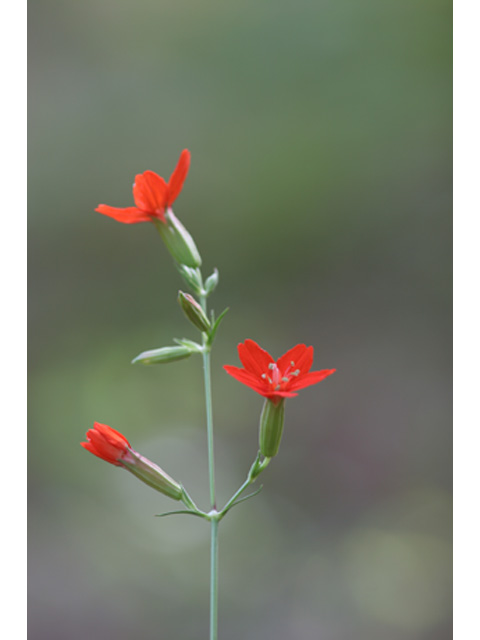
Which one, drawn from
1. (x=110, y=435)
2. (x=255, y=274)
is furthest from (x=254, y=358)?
(x=255, y=274)

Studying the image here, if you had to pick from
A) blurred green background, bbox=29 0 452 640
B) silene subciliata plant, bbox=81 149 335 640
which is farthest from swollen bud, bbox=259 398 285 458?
blurred green background, bbox=29 0 452 640

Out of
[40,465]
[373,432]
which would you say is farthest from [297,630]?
[40,465]

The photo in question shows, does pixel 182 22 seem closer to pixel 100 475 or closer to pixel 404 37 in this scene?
pixel 404 37

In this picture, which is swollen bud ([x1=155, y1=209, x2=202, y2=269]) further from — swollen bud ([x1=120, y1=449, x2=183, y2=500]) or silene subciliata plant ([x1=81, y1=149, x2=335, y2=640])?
swollen bud ([x1=120, y1=449, x2=183, y2=500])

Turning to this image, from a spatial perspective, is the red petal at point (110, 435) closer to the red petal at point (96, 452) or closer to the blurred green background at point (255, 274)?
the red petal at point (96, 452)

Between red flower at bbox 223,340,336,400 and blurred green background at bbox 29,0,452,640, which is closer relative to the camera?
red flower at bbox 223,340,336,400

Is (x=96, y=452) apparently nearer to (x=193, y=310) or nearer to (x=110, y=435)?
(x=110, y=435)

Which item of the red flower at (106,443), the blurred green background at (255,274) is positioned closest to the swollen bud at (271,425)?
the red flower at (106,443)
